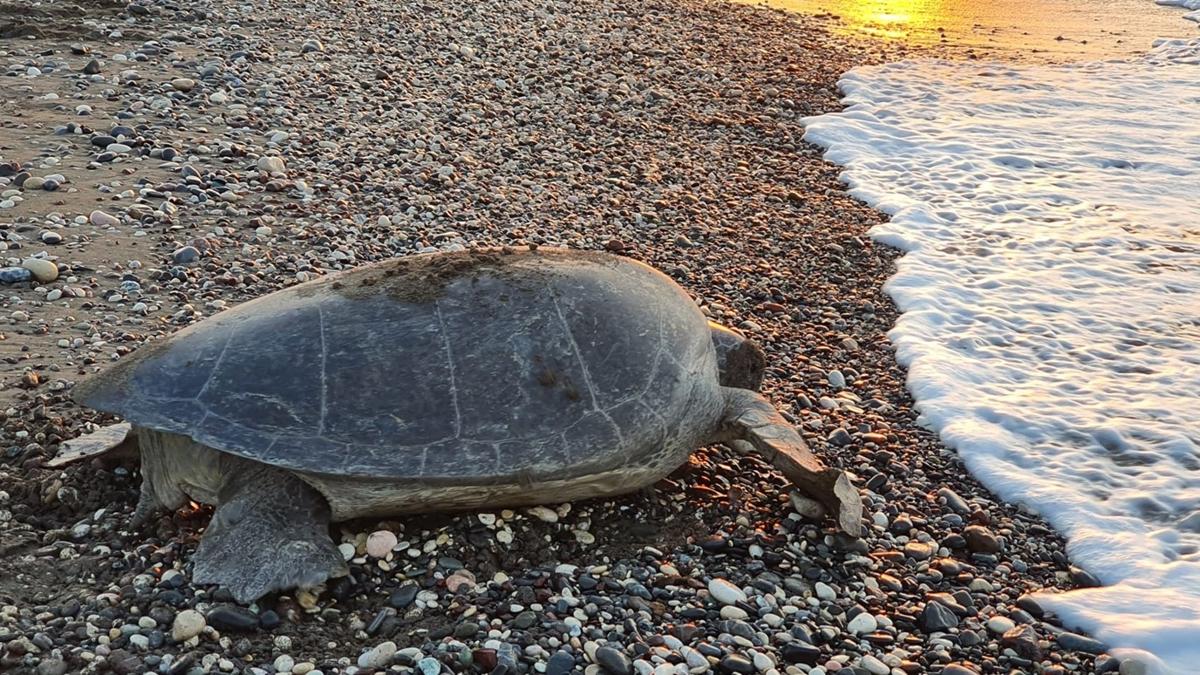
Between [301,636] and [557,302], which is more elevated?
[557,302]

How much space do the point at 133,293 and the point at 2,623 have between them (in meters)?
2.47

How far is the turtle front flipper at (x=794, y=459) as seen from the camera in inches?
161

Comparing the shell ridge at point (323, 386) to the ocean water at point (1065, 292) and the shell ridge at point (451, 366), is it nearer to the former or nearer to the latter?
the shell ridge at point (451, 366)

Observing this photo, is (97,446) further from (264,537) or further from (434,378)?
(434,378)

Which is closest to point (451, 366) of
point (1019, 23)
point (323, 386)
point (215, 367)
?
point (323, 386)

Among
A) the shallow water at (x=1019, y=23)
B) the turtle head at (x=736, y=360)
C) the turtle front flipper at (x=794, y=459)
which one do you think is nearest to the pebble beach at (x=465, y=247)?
the turtle front flipper at (x=794, y=459)

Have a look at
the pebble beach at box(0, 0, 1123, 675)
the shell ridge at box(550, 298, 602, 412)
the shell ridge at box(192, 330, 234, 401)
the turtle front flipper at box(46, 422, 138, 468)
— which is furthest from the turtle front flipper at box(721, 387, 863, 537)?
the turtle front flipper at box(46, 422, 138, 468)

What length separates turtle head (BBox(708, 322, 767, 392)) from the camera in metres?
4.68

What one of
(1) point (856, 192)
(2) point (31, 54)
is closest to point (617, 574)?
(1) point (856, 192)

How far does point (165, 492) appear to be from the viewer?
383cm

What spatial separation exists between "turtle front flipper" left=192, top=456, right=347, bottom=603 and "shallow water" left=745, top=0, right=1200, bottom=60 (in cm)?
1113

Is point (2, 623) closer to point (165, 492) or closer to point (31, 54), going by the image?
point (165, 492)

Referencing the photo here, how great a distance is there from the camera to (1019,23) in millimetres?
14078

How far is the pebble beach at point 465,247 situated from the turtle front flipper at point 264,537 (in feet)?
0.29
